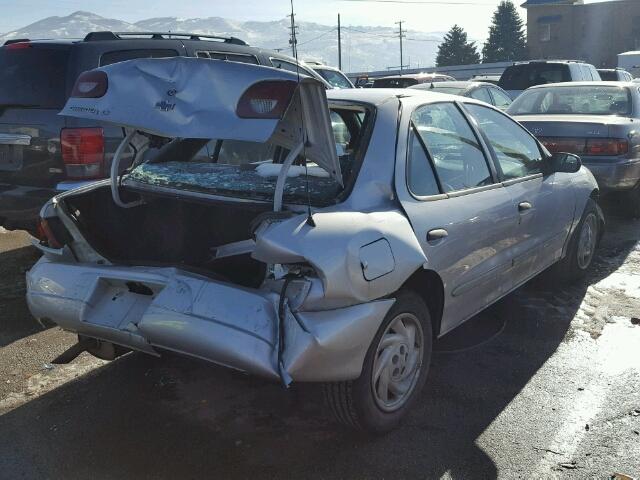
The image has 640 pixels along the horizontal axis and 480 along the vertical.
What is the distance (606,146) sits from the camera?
23.0 ft

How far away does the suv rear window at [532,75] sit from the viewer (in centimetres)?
1420

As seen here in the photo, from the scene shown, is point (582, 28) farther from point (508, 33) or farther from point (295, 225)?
point (295, 225)

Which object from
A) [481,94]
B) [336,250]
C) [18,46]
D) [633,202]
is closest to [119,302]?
[336,250]

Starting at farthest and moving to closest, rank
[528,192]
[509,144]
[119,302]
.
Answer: [509,144] → [528,192] → [119,302]

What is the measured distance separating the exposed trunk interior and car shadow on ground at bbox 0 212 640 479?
2.40ft

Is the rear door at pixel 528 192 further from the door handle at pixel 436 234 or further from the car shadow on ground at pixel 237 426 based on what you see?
the door handle at pixel 436 234

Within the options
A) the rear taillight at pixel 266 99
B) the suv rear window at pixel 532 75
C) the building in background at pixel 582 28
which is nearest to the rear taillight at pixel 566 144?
the rear taillight at pixel 266 99

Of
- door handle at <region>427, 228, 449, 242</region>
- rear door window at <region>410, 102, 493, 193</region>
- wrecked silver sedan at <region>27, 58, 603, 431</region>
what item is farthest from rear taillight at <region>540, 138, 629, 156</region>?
door handle at <region>427, 228, 449, 242</region>

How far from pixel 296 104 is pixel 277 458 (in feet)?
5.42

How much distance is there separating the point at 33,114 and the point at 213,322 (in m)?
3.54

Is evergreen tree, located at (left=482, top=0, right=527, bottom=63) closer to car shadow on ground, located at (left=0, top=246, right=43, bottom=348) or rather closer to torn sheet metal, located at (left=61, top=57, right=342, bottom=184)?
car shadow on ground, located at (left=0, top=246, right=43, bottom=348)

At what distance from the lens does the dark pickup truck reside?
17.0 feet

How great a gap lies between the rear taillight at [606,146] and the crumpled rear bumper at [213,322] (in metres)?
5.03

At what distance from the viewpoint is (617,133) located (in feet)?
23.0
